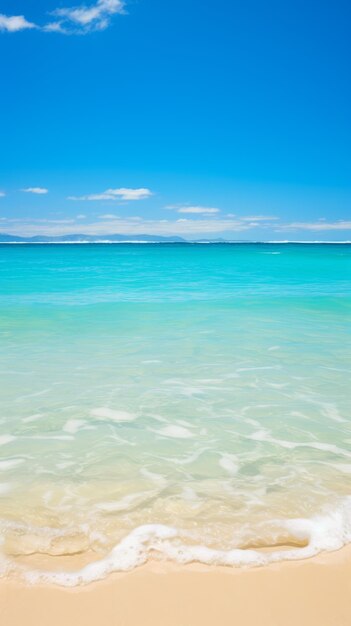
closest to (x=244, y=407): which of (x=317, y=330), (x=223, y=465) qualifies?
(x=223, y=465)

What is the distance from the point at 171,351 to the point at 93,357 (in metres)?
1.65

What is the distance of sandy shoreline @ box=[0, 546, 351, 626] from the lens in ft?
8.02

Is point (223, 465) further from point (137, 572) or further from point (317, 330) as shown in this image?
point (317, 330)

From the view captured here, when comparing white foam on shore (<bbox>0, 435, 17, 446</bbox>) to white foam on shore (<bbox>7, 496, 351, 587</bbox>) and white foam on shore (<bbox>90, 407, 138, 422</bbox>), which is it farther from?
white foam on shore (<bbox>7, 496, 351, 587</bbox>)

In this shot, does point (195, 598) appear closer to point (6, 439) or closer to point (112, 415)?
point (6, 439)

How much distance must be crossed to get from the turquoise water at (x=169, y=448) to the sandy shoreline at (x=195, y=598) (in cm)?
12

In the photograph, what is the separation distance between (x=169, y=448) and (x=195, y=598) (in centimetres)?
226

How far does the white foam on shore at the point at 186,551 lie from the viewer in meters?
2.77

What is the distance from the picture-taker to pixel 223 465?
4.43 metres

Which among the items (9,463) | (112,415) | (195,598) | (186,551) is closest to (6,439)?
(9,463)

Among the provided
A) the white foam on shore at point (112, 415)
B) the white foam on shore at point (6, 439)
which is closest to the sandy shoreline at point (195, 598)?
the white foam on shore at point (6, 439)

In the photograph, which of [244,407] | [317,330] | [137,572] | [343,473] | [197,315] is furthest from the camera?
[197,315]

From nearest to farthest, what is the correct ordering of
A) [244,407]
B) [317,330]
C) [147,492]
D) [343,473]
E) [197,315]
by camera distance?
[147,492]
[343,473]
[244,407]
[317,330]
[197,315]

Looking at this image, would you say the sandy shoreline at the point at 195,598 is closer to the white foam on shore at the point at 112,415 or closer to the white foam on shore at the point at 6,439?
the white foam on shore at the point at 6,439
